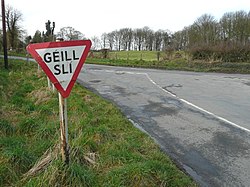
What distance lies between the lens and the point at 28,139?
4.94m

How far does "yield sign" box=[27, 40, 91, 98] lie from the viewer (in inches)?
121

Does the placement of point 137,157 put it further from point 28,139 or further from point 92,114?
point 92,114

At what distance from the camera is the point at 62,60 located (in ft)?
10.4

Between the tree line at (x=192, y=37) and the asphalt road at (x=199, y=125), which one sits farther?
the tree line at (x=192, y=37)

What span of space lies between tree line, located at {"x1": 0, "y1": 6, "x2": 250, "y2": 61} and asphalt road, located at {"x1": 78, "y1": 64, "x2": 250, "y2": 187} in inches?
123

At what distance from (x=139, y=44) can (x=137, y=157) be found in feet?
215

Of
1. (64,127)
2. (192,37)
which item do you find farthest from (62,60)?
(192,37)

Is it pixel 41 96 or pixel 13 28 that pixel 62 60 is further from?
pixel 13 28

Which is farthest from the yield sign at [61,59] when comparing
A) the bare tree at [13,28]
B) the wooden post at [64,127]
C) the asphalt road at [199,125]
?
the bare tree at [13,28]

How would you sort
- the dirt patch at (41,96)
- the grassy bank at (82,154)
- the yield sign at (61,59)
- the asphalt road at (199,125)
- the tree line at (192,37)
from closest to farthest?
the yield sign at (61,59) < the grassy bank at (82,154) < the asphalt road at (199,125) < the dirt patch at (41,96) < the tree line at (192,37)

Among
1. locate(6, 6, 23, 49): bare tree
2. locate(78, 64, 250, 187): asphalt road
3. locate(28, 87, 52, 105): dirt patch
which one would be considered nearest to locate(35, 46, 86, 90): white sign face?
locate(78, 64, 250, 187): asphalt road

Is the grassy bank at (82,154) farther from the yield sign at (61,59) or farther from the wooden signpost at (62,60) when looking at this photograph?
the yield sign at (61,59)

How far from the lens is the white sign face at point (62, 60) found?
310 cm

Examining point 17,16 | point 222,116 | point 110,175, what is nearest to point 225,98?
point 222,116
